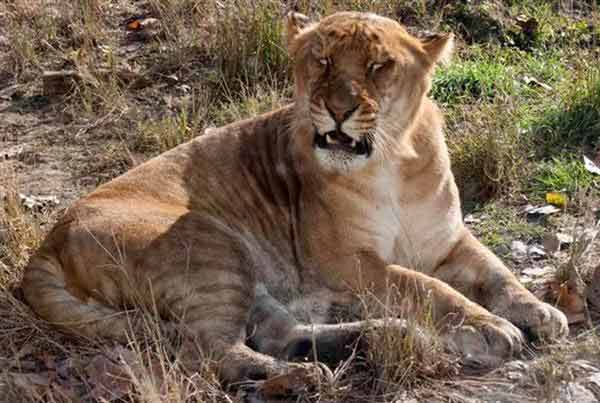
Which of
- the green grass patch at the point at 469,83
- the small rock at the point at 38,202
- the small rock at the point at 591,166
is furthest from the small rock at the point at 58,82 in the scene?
the small rock at the point at 591,166

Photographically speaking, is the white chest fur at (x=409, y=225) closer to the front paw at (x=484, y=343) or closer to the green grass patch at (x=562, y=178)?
the front paw at (x=484, y=343)

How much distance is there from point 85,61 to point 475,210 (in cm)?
293

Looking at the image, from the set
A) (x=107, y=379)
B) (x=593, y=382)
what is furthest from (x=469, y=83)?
(x=107, y=379)

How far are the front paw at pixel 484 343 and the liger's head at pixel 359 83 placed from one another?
841mm

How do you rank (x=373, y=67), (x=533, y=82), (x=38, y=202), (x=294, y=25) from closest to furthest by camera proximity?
1. (x=373, y=67)
2. (x=294, y=25)
3. (x=38, y=202)
4. (x=533, y=82)

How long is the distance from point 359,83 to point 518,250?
130cm

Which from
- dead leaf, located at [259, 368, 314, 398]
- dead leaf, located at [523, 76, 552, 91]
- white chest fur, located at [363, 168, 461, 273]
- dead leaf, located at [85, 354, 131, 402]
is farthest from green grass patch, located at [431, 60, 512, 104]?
dead leaf, located at [85, 354, 131, 402]

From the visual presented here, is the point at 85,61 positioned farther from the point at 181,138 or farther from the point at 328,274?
the point at 328,274

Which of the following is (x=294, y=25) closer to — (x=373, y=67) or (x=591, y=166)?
(x=373, y=67)

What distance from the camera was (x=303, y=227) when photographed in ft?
15.5

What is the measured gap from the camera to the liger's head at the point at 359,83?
427 centimetres

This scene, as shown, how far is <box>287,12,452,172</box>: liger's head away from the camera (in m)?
4.27

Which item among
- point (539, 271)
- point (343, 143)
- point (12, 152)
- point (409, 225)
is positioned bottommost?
point (12, 152)

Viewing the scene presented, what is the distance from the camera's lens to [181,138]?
247 inches
